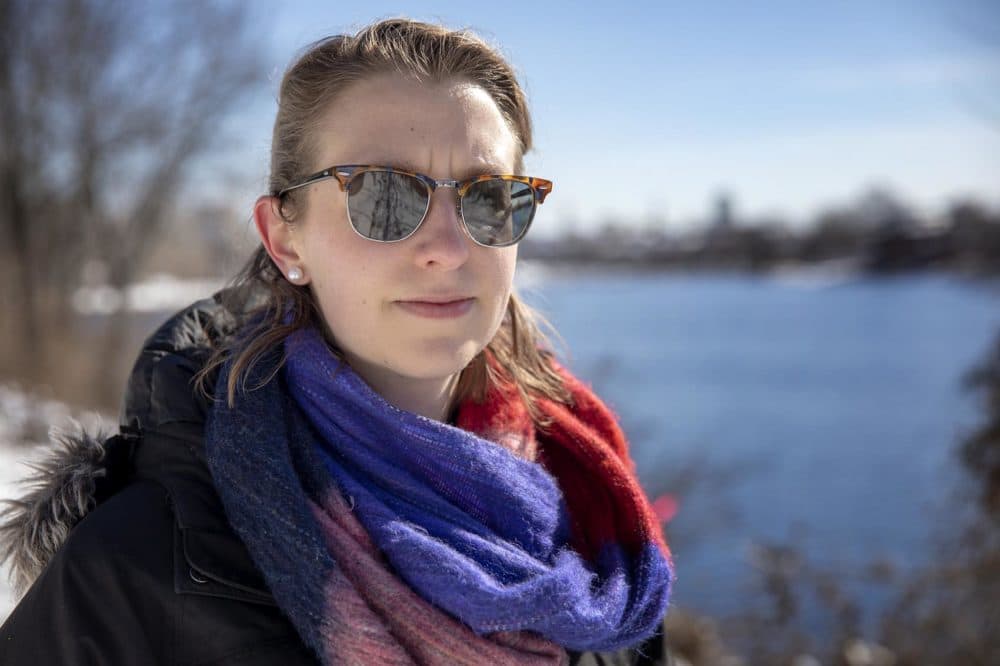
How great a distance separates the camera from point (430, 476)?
4.49 feet

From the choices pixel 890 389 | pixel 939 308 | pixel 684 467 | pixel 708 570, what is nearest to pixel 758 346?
pixel 890 389

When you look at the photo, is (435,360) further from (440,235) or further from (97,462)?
(97,462)

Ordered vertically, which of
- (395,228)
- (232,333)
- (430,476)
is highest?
(395,228)

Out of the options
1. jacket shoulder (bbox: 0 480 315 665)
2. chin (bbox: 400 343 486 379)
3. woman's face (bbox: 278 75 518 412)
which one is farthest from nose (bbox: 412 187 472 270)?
jacket shoulder (bbox: 0 480 315 665)

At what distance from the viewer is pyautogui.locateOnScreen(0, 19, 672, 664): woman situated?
3.92 ft

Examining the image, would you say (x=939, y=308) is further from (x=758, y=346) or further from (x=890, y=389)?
(x=890, y=389)

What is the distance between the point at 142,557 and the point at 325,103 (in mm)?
773

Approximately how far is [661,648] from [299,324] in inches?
39.1

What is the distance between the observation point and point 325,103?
135cm

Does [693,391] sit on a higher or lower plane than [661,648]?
lower

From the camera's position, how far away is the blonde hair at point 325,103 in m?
1.34

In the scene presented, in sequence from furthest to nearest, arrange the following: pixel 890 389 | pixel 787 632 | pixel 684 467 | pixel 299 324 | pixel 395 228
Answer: pixel 890 389 < pixel 684 467 < pixel 787 632 < pixel 299 324 < pixel 395 228

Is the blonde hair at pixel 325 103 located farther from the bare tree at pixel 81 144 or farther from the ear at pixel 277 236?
the bare tree at pixel 81 144

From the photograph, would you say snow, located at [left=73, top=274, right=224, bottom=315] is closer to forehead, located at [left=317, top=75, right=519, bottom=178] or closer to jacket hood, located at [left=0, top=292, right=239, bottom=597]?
jacket hood, located at [left=0, top=292, right=239, bottom=597]
